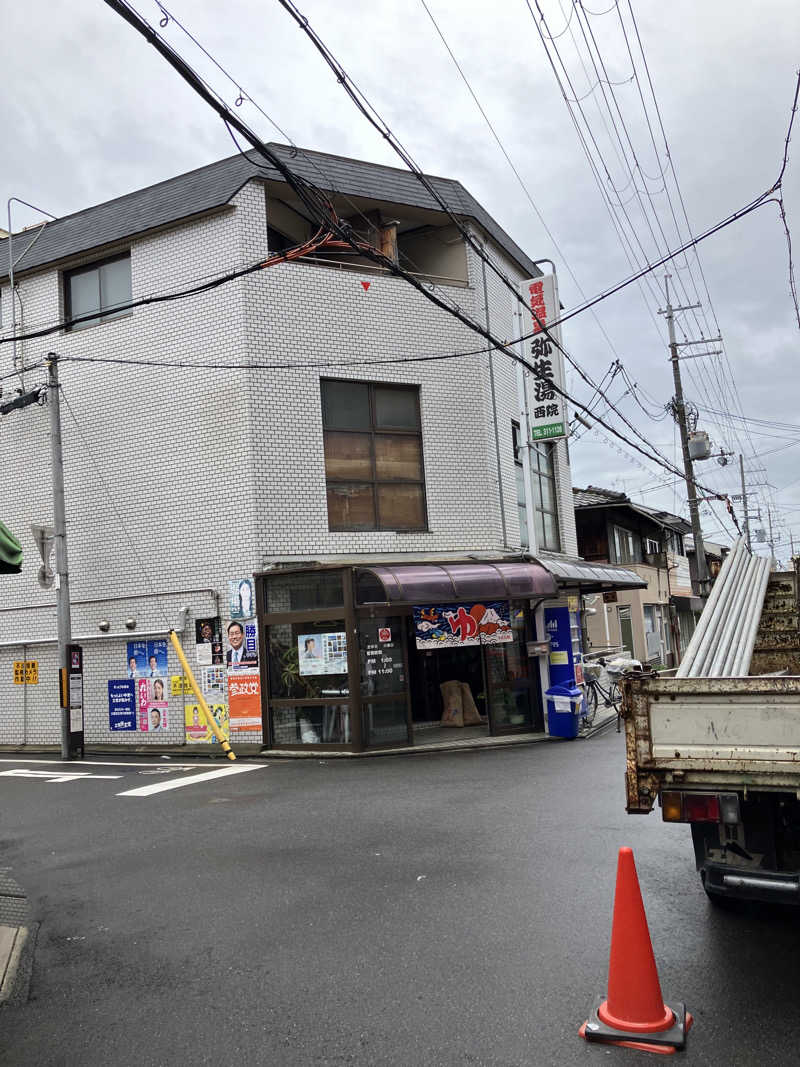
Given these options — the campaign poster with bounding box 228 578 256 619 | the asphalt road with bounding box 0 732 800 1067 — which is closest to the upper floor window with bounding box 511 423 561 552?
the campaign poster with bounding box 228 578 256 619

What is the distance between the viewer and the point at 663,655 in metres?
37.3

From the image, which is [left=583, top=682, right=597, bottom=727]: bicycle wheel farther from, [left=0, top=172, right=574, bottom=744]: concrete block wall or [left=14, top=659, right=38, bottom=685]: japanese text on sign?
[left=14, top=659, right=38, bottom=685]: japanese text on sign

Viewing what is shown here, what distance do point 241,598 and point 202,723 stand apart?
7.64 feet

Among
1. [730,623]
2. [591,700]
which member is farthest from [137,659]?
[730,623]

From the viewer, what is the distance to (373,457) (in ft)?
51.9

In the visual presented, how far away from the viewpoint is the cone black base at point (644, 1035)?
378 centimetres

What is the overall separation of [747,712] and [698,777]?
15.9 inches

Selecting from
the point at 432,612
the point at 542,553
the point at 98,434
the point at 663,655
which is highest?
the point at 98,434

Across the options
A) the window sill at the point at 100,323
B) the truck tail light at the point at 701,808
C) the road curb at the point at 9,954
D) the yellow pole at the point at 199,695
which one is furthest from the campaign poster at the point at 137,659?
the truck tail light at the point at 701,808

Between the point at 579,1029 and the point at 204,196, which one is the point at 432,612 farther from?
the point at 579,1029

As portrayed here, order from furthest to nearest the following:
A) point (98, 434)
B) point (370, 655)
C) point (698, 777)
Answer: point (98, 434) < point (370, 655) < point (698, 777)

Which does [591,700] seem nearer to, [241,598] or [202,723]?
[241,598]

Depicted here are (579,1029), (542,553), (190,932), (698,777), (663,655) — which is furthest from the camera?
(663,655)

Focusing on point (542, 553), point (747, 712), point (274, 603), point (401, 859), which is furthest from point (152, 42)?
point (542, 553)
